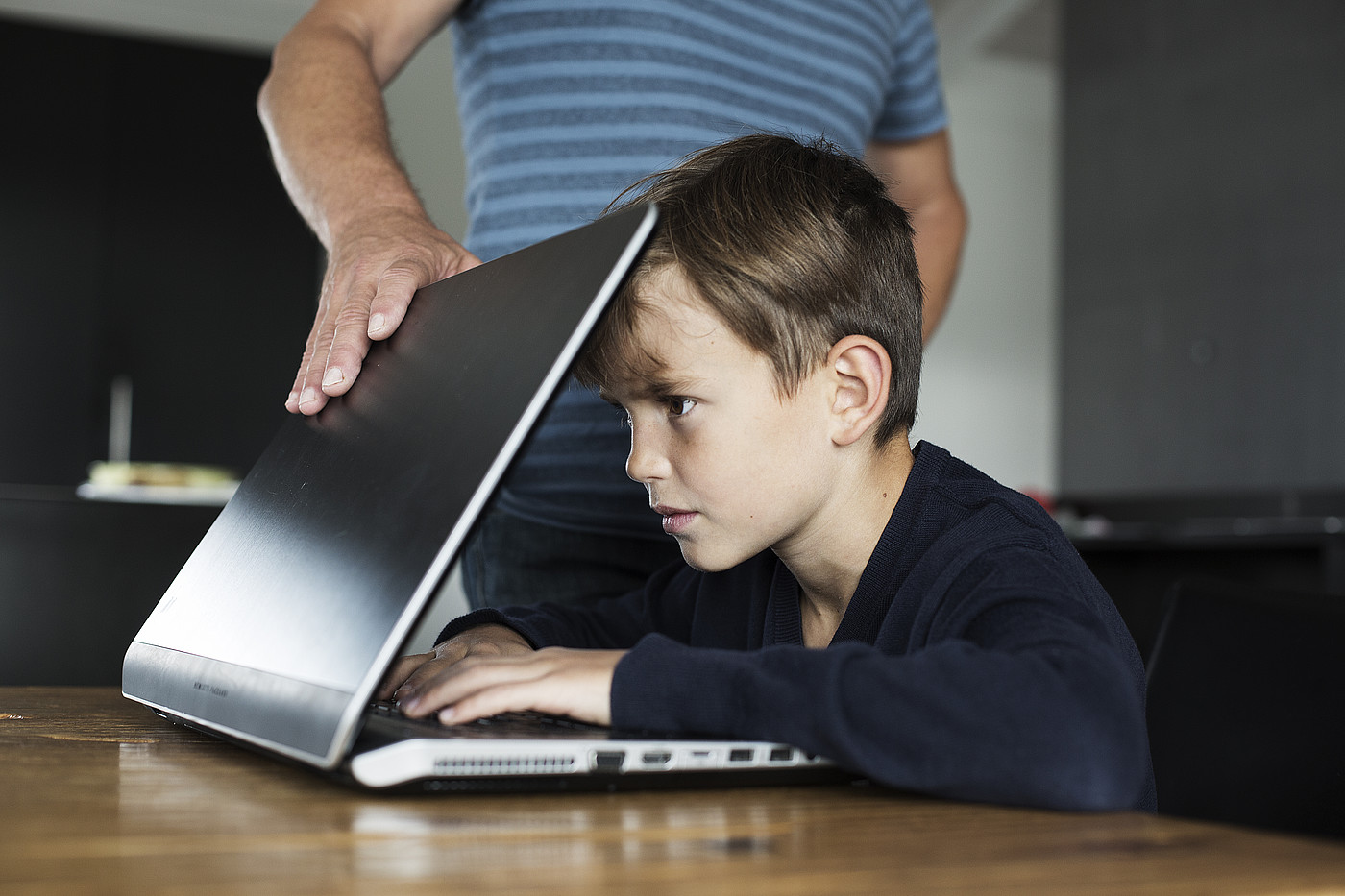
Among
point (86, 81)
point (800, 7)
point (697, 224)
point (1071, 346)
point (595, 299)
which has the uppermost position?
point (86, 81)

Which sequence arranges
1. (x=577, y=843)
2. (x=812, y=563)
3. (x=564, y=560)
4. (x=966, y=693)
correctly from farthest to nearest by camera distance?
(x=564, y=560)
(x=812, y=563)
(x=966, y=693)
(x=577, y=843)

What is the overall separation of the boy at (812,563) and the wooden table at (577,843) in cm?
4

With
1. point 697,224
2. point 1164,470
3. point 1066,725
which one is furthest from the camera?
point 1164,470

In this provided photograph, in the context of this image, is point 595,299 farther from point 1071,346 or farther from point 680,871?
point 1071,346

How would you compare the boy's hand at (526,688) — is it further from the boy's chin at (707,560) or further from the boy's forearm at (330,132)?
the boy's forearm at (330,132)

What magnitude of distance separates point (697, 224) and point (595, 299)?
11.8 inches

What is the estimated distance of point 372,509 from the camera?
1.89 feet

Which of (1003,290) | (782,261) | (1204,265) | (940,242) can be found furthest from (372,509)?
(1003,290)

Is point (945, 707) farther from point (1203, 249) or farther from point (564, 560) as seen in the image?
point (1203, 249)

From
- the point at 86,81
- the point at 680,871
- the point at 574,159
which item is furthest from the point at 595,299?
the point at 86,81

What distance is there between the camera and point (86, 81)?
4520 mm

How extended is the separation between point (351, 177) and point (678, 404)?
366mm

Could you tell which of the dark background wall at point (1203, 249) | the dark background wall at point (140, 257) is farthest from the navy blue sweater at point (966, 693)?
the dark background wall at point (140, 257)

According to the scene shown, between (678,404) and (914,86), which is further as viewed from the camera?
(914,86)
